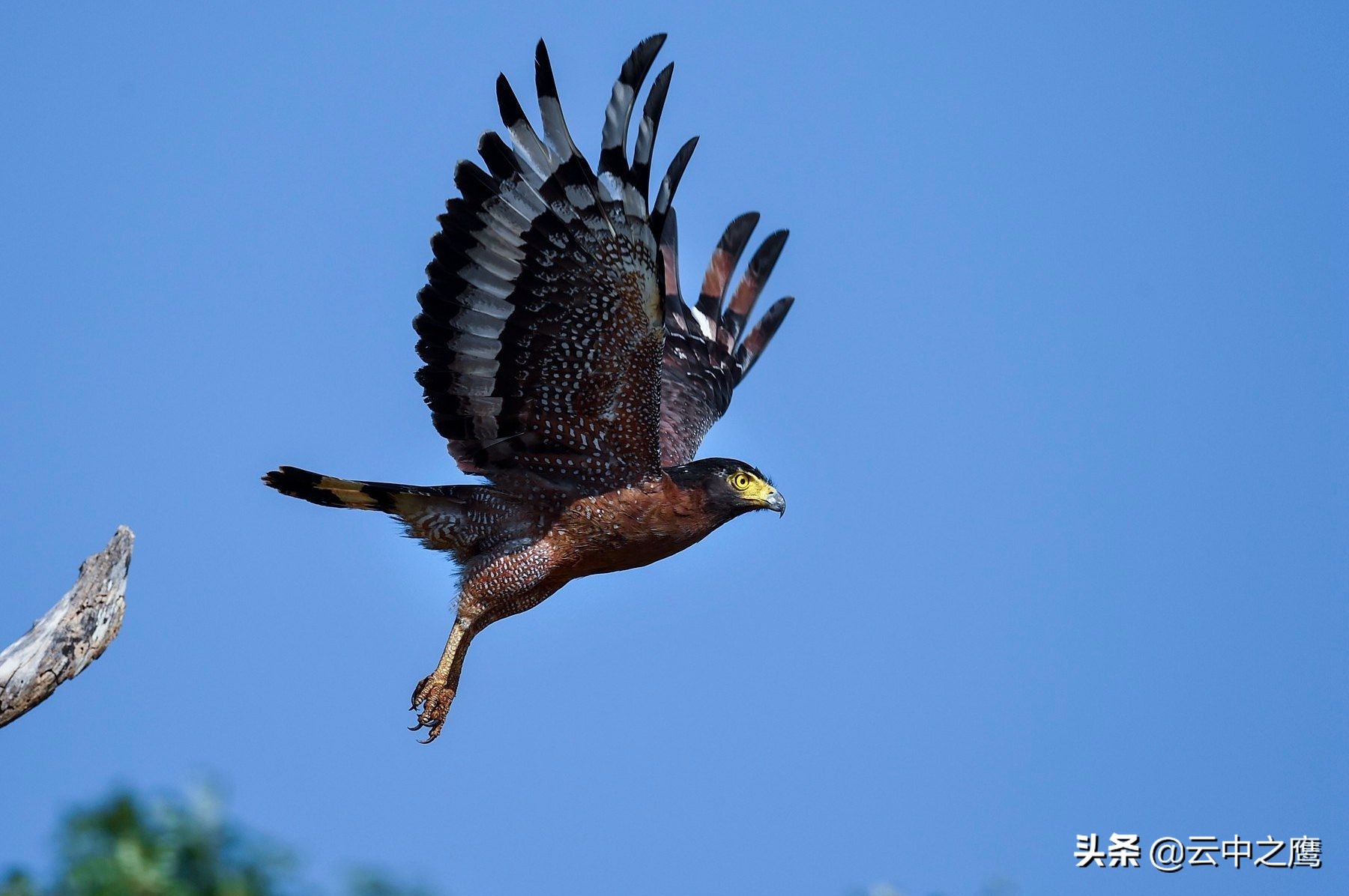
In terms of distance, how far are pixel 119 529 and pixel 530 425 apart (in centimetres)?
322

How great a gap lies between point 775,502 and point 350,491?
2910 mm

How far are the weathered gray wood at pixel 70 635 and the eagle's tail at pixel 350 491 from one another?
275 centimetres

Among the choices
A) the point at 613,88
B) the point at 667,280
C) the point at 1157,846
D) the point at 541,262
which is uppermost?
the point at 667,280

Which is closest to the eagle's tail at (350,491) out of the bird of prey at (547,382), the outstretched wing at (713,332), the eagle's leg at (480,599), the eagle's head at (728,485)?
the bird of prey at (547,382)

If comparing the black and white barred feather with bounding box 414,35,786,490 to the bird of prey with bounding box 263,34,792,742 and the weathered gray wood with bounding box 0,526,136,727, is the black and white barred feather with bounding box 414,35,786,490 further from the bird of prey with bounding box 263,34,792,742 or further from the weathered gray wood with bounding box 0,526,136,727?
the weathered gray wood with bounding box 0,526,136,727

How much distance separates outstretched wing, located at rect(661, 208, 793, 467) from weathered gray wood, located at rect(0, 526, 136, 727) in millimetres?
5596

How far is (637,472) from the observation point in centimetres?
1040

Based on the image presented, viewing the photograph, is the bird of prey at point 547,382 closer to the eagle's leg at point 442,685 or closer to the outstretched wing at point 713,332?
the eagle's leg at point 442,685

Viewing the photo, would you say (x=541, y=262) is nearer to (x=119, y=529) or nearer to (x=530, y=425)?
(x=530, y=425)

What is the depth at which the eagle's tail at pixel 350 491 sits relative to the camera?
10.4 m

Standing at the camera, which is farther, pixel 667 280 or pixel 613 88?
pixel 667 280

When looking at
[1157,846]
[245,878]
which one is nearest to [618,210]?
[245,878]

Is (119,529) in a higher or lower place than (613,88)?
lower

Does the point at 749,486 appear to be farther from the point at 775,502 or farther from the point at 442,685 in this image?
the point at 442,685
